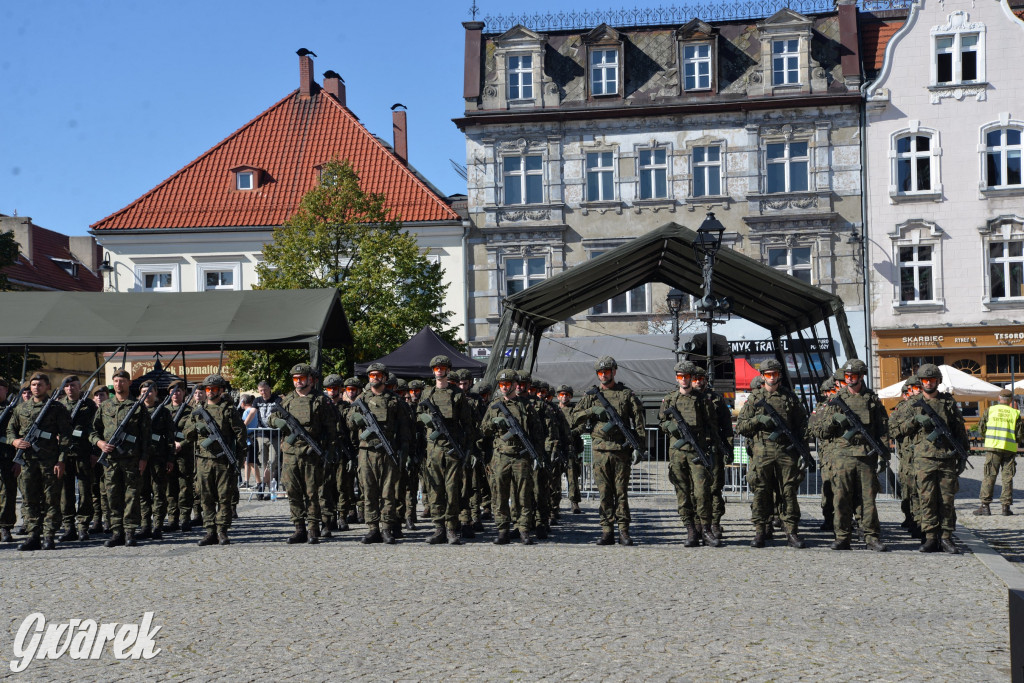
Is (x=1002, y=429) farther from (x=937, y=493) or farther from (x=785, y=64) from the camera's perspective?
(x=785, y=64)

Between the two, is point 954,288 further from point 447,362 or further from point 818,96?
point 447,362

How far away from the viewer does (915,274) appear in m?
33.9

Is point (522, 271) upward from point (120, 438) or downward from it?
upward

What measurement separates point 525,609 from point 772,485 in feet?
15.2

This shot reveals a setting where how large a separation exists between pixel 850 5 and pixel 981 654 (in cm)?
3161

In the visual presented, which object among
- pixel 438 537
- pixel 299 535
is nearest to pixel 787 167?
pixel 438 537

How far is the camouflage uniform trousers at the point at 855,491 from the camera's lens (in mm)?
11820

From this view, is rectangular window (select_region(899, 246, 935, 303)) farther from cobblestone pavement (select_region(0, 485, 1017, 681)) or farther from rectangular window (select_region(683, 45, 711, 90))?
cobblestone pavement (select_region(0, 485, 1017, 681))

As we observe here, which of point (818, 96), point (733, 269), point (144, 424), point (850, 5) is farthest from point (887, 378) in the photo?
point (144, 424)

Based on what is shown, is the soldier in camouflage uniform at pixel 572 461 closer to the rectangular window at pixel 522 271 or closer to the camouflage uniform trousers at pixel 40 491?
the camouflage uniform trousers at pixel 40 491

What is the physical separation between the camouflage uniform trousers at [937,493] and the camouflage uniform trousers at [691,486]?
211 cm

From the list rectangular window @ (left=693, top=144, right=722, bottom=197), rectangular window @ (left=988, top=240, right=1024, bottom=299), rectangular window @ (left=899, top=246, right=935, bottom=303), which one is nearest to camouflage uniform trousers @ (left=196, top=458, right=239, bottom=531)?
rectangular window @ (left=693, top=144, right=722, bottom=197)

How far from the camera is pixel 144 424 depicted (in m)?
13.1

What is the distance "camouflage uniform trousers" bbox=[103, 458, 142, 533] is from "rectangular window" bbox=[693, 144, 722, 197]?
24612 mm
